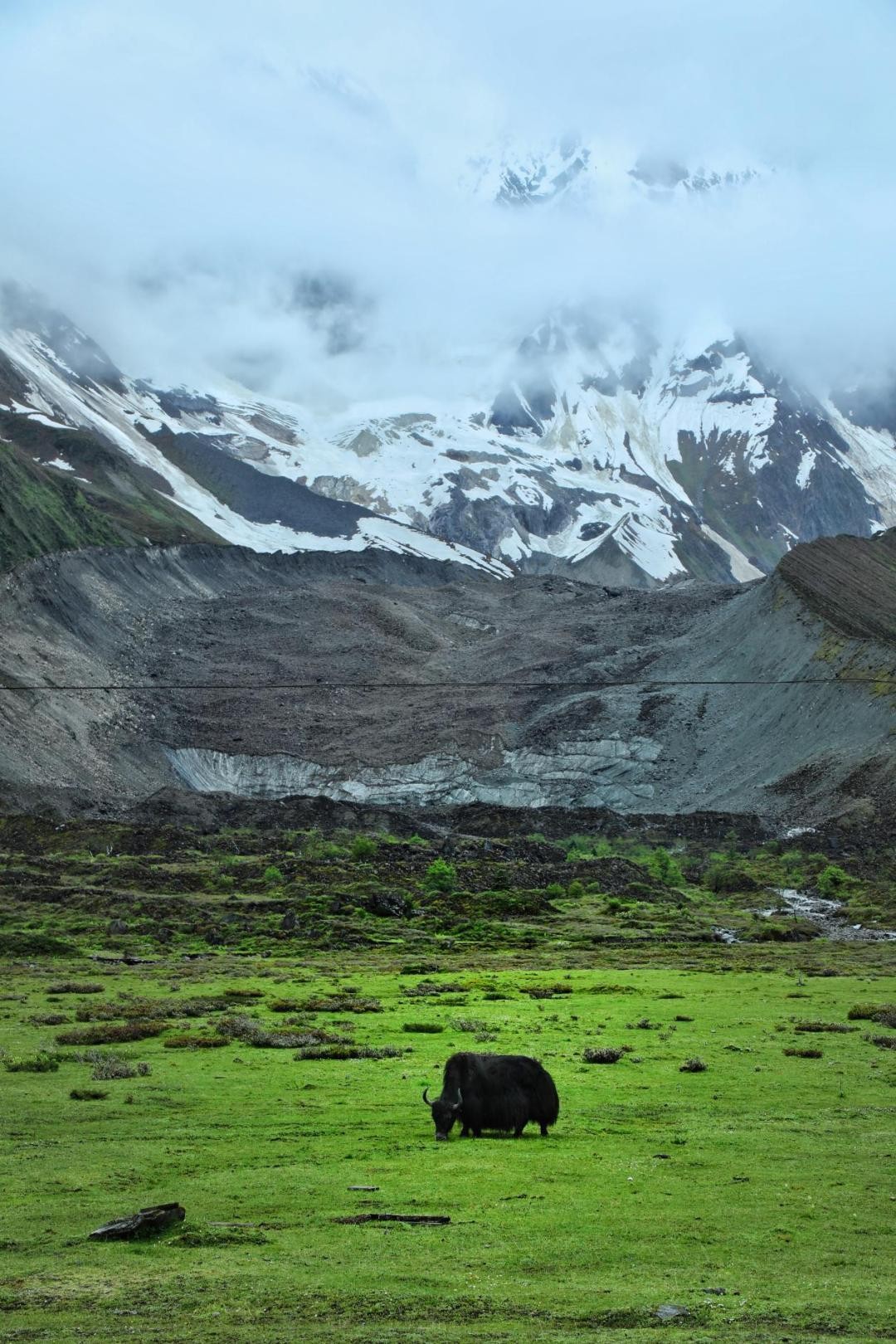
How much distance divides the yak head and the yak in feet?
0.06

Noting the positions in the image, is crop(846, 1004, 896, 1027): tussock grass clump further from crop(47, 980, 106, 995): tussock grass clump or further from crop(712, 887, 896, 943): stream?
crop(712, 887, 896, 943): stream

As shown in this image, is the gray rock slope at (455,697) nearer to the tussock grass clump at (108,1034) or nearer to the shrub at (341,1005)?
the shrub at (341,1005)

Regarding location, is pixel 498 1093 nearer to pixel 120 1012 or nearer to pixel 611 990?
pixel 120 1012

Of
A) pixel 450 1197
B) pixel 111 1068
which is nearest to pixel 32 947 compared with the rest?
pixel 111 1068

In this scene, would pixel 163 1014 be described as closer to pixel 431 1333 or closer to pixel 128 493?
pixel 431 1333

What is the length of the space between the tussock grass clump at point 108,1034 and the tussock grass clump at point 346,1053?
2575mm

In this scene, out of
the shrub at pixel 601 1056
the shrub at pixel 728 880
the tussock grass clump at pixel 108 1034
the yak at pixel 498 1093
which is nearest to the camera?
the yak at pixel 498 1093

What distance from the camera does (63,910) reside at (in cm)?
4294

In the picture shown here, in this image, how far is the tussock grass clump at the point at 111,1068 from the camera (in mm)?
16922

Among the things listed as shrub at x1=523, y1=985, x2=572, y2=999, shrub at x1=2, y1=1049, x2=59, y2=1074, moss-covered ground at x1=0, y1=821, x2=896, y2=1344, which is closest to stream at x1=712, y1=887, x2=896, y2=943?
moss-covered ground at x1=0, y1=821, x2=896, y2=1344

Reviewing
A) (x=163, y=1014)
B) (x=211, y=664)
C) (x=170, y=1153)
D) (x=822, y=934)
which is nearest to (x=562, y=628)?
(x=211, y=664)

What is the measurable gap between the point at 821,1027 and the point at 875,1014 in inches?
80.5

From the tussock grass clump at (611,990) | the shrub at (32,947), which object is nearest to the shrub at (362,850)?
the shrub at (32,947)

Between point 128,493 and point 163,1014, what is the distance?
487 ft
